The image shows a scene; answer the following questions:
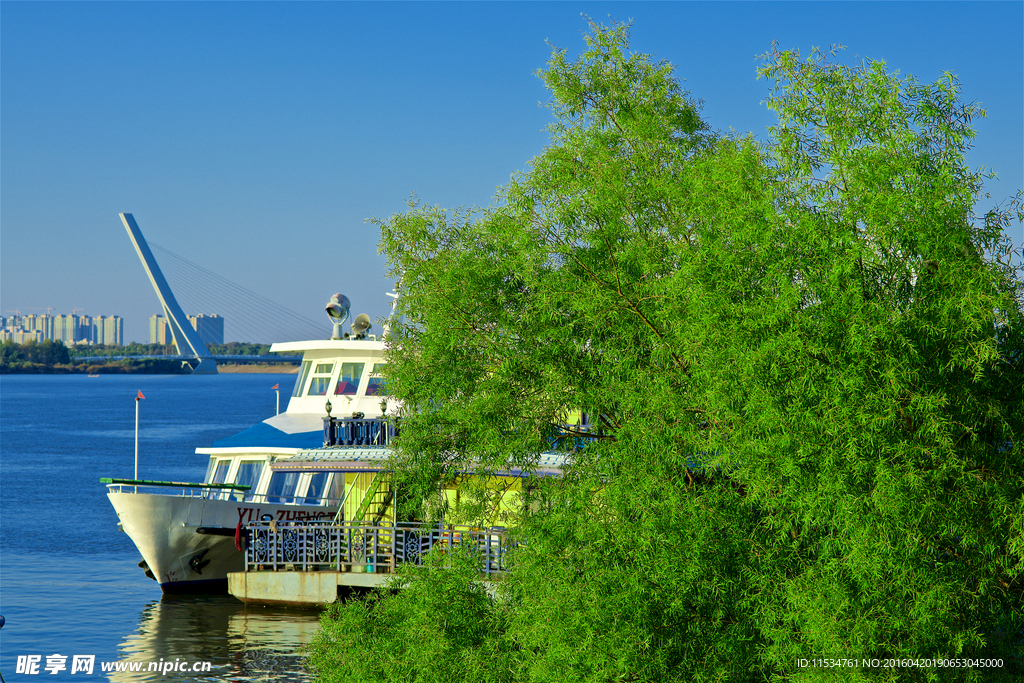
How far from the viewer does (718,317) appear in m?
9.22

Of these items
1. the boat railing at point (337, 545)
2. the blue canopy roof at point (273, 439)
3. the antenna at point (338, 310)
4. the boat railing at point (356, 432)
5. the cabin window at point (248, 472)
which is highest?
the antenna at point (338, 310)

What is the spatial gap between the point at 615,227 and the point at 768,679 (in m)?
4.87

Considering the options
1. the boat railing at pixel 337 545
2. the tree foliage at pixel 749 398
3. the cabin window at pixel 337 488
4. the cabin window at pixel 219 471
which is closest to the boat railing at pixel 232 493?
the cabin window at pixel 337 488

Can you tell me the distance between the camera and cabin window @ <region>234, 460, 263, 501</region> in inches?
1001

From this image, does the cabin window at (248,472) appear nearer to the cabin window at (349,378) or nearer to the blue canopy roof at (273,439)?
the blue canopy roof at (273,439)

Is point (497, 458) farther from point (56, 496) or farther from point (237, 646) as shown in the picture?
point (56, 496)

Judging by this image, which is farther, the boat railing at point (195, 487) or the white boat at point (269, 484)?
the boat railing at point (195, 487)

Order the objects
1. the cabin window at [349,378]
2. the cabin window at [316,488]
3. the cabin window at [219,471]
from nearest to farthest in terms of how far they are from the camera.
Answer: the cabin window at [316,488]
the cabin window at [349,378]
the cabin window at [219,471]

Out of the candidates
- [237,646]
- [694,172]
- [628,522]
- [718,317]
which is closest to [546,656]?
[628,522]

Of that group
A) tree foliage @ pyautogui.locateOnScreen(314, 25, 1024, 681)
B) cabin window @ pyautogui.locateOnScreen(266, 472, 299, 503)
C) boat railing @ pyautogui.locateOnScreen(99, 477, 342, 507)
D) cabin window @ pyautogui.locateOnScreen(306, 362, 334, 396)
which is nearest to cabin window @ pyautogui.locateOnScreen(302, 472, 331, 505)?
boat railing @ pyautogui.locateOnScreen(99, 477, 342, 507)

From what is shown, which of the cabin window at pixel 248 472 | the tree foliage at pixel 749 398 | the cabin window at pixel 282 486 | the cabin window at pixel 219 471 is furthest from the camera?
the cabin window at pixel 219 471

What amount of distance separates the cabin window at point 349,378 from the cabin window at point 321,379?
0.34 metres

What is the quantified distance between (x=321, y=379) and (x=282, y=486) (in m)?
3.18

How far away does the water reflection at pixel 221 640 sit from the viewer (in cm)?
1786
